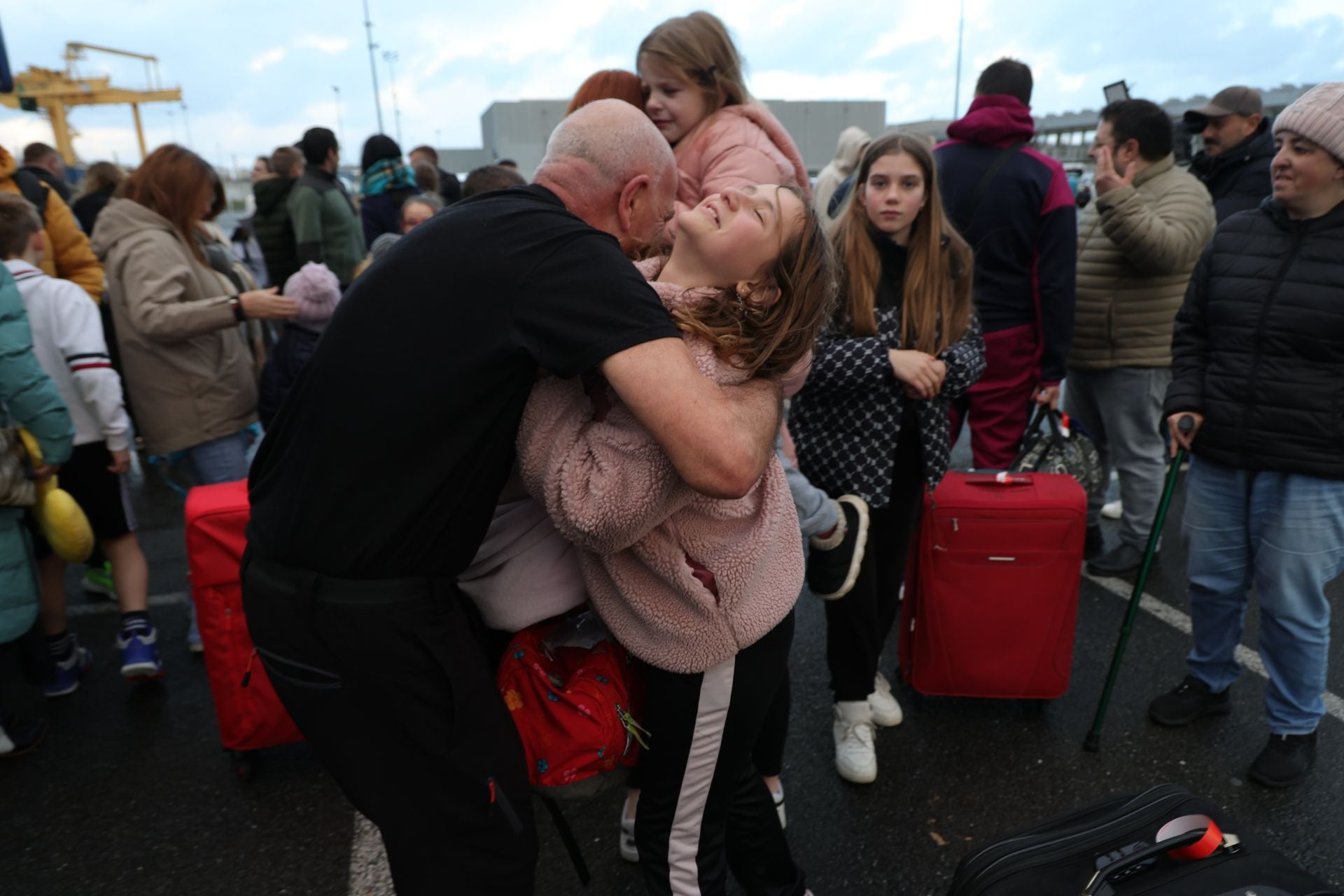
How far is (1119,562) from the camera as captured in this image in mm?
4074

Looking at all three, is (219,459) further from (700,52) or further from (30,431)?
(700,52)

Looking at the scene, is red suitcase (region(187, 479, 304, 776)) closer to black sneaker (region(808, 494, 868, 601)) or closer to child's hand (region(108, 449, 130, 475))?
child's hand (region(108, 449, 130, 475))

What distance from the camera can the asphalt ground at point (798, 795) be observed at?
7.66ft

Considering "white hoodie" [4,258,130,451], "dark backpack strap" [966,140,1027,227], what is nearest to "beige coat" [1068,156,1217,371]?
"dark backpack strap" [966,140,1027,227]

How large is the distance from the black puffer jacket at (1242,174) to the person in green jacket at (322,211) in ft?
16.6

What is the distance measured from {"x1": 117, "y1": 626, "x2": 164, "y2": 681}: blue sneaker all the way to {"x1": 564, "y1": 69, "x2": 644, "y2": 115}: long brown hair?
8.30ft

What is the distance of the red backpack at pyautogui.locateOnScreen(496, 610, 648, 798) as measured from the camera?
59.0 inches

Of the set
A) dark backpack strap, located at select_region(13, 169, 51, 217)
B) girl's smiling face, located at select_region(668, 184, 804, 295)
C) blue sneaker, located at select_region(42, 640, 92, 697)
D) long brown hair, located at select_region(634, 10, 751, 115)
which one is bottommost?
blue sneaker, located at select_region(42, 640, 92, 697)

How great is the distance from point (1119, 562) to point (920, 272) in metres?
2.35

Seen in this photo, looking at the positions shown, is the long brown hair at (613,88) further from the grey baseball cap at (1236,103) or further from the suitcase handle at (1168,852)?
the grey baseball cap at (1236,103)

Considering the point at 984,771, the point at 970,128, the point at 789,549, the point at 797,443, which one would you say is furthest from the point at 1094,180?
the point at 789,549

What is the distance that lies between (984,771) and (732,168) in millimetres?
2034

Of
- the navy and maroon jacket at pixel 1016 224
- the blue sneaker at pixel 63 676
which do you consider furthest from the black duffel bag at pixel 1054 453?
the blue sneaker at pixel 63 676

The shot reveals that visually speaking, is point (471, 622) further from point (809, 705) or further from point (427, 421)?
point (809, 705)
